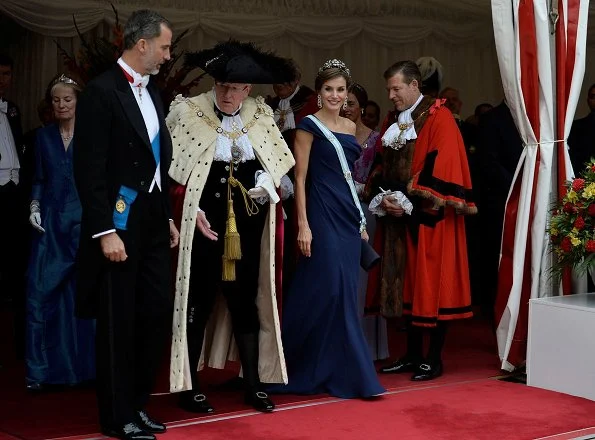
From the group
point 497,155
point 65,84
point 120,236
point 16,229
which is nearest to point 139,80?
point 120,236

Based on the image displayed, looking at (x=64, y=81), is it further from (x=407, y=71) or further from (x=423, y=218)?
(x=423, y=218)

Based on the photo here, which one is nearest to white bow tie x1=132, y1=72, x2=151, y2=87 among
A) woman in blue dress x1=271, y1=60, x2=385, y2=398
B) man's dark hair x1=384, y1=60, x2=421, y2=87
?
woman in blue dress x1=271, y1=60, x2=385, y2=398

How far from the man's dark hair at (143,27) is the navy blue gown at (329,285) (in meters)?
1.16

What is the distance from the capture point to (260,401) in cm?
485

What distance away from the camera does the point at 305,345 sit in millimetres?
5270

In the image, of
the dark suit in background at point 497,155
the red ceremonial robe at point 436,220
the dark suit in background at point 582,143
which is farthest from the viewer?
the dark suit in background at point 582,143

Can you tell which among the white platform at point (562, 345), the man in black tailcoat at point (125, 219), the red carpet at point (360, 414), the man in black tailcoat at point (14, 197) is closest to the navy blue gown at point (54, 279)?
the red carpet at point (360, 414)

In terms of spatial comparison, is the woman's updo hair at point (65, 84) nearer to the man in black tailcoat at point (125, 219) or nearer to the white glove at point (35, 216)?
the white glove at point (35, 216)

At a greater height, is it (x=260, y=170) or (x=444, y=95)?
(x=444, y=95)

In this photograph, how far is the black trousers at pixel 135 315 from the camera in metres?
4.20

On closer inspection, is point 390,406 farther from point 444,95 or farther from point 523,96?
point 444,95

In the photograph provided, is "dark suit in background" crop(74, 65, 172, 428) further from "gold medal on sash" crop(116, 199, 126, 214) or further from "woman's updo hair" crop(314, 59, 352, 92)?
"woman's updo hair" crop(314, 59, 352, 92)

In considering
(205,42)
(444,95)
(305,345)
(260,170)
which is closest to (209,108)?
(260,170)

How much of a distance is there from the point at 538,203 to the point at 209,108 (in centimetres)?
192
